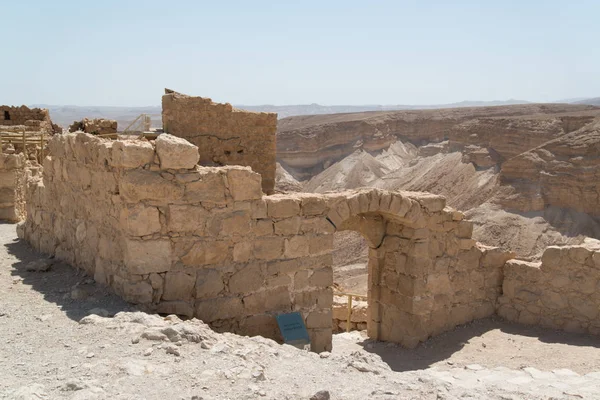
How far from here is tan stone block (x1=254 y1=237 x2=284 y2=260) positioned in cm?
600

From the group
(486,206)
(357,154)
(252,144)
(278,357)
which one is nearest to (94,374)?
(278,357)

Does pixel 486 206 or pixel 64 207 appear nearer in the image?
pixel 64 207

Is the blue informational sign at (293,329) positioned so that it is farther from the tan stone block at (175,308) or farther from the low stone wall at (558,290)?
the low stone wall at (558,290)

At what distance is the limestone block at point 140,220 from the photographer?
5.14m

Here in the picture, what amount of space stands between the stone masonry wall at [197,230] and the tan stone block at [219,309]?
12 mm

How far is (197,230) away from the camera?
5.55 metres

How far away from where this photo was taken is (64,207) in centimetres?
638

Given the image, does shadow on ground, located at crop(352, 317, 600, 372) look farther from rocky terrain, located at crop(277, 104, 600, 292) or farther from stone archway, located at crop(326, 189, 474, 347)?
rocky terrain, located at crop(277, 104, 600, 292)

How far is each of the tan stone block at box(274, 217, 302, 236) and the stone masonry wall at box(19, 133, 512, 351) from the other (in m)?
0.01

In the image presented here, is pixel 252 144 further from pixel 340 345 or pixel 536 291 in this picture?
pixel 536 291

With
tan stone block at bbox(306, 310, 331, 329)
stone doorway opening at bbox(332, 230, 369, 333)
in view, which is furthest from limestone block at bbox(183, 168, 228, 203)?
stone doorway opening at bbox(332, 230, 369, 333)

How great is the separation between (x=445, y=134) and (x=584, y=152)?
1913cm

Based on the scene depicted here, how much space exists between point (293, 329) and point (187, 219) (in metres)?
1.79

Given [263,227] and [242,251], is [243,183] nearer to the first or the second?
[263,227]
